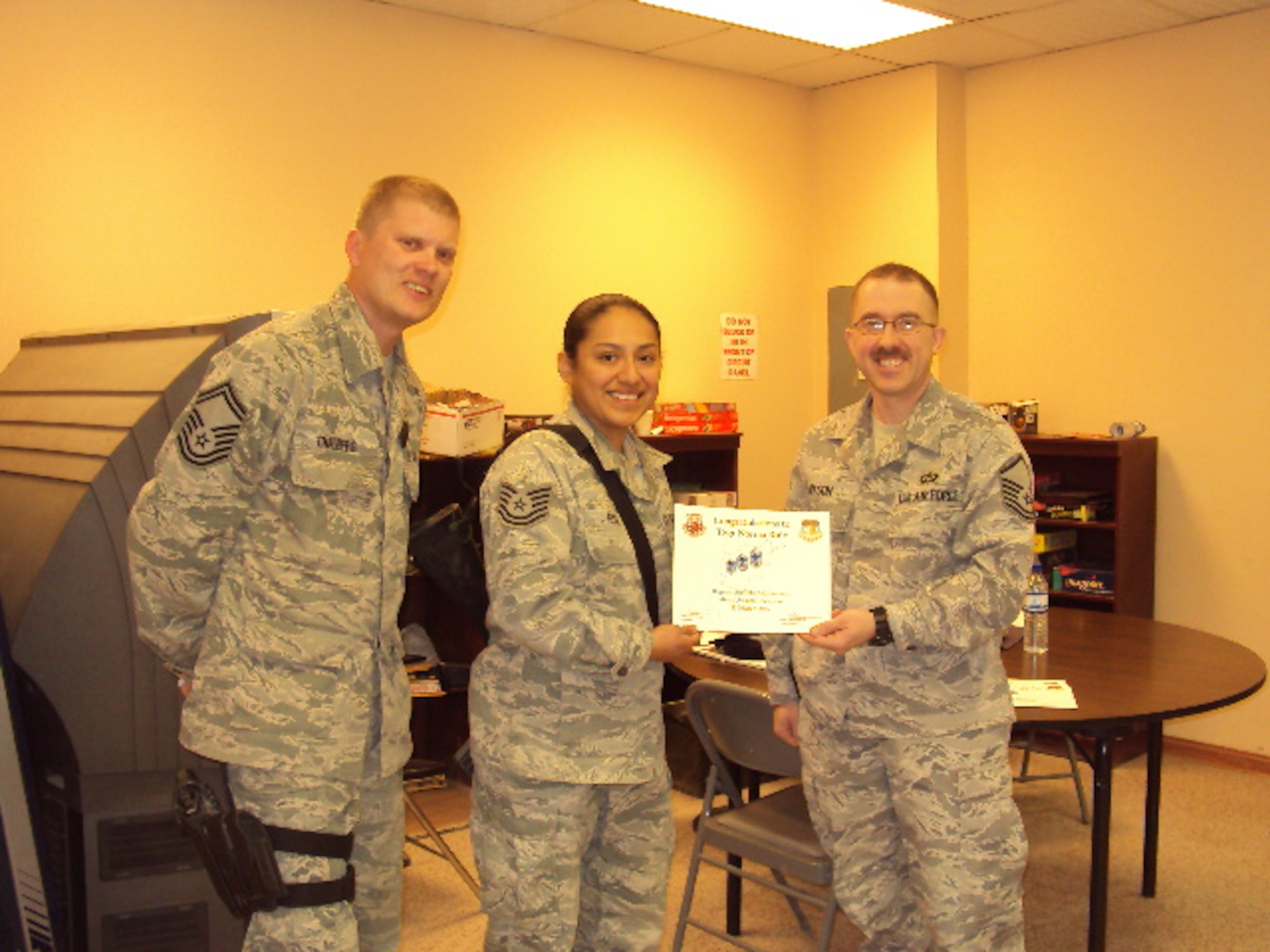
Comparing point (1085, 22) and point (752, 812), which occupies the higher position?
point (1085, 22)

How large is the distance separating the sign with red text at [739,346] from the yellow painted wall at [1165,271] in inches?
47.7

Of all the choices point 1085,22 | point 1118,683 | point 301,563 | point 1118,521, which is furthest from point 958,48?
point 301,563

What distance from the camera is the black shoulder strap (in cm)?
237

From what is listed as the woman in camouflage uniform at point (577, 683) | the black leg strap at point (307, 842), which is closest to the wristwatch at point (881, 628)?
the woman in camouflage uniform at point (577, 683)

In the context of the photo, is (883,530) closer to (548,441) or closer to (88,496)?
(548,441)

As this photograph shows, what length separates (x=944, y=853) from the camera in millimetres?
2441

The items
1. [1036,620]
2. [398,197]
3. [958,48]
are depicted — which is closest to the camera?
[398,197]

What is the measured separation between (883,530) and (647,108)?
3.72 m

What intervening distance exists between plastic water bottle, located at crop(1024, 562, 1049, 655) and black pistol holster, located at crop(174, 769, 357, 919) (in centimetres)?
227

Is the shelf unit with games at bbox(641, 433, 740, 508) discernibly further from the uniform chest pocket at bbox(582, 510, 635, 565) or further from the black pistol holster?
the black pistol holster

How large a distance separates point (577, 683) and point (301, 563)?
0.55 metres

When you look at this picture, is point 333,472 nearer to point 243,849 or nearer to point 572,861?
point 243,849

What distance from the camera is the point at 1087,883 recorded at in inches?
160

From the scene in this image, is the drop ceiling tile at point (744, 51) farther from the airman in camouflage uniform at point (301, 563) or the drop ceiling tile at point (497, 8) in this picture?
the airman in camouflage uniform at point (301, 563)
